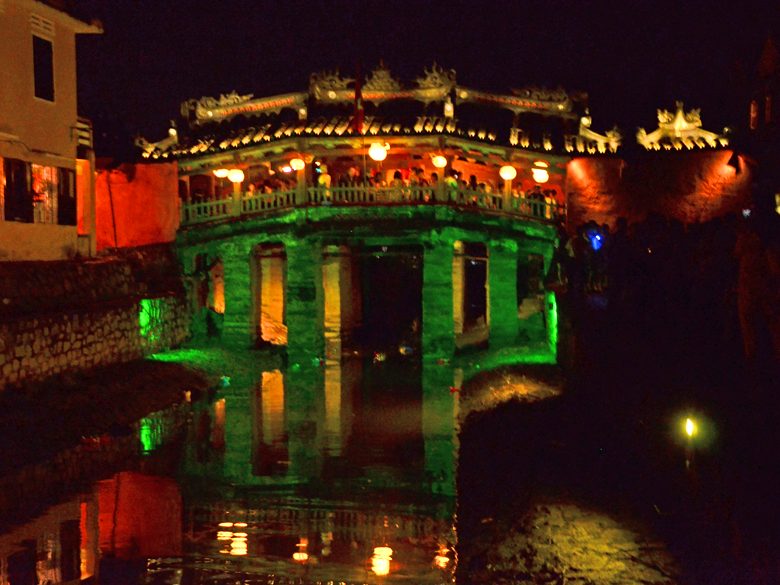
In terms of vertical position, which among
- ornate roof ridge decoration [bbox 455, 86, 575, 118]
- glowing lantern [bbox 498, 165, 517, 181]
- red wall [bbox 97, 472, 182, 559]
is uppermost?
ornate roof ridge decoration [bbox 455, 86, 575, 118]

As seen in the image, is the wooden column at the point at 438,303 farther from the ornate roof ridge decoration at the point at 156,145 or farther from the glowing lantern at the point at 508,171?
the ornate roof ridge decoration at the point at 156,145

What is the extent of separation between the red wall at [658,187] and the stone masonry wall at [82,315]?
13.4 metres

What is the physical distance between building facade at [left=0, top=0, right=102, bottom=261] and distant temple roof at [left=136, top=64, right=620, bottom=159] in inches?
261

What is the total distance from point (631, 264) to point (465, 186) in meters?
10.0

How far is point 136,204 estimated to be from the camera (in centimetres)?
2631

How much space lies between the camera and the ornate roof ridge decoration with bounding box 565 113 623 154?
957 inches

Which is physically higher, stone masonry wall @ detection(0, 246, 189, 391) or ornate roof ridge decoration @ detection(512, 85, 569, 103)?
ornate roof ridge decoration @ detection(512, 85, 569, 103)

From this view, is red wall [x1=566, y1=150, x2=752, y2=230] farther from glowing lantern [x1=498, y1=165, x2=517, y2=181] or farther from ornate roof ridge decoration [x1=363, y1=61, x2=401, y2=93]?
ornate roof ridge decoration [x1=363, y1=61, x2=401, y2=93]

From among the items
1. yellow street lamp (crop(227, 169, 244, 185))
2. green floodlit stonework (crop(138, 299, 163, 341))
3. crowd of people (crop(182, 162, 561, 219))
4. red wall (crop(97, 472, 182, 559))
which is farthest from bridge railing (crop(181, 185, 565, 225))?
red wall (crop(97, 472, 182, 559))

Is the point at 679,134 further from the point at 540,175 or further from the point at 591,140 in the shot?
the point at 540,175

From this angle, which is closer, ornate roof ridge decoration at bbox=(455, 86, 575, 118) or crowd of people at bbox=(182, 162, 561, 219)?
crowd of people at bbox=(182, 162, 561, 219)

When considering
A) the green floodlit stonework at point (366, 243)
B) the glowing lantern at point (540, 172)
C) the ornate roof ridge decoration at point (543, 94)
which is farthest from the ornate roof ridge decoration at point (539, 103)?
the green floodlit stonework at point (366, 243)

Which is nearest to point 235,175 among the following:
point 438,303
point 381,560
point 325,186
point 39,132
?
point 325,186

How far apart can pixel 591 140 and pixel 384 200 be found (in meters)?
7.66
